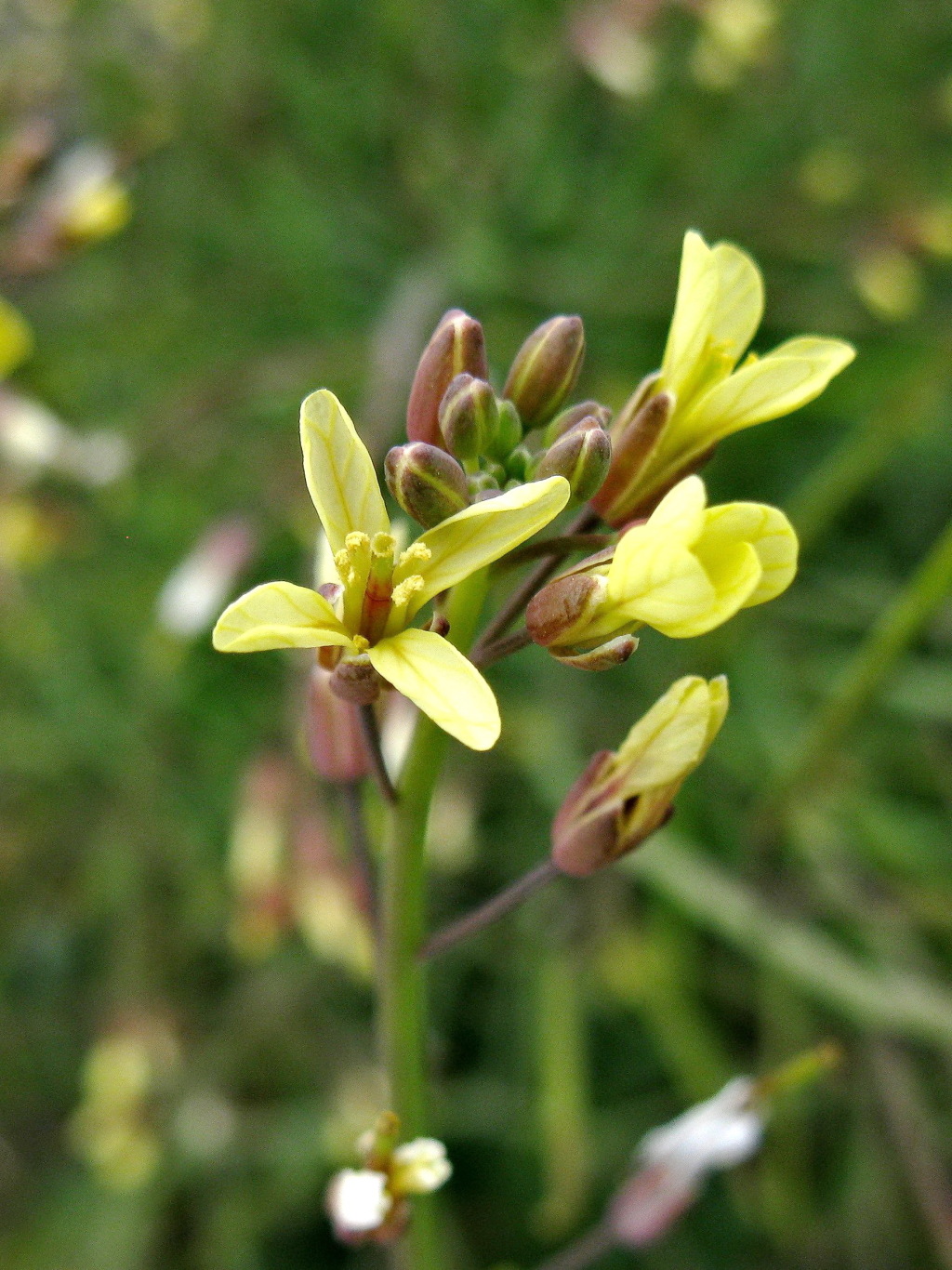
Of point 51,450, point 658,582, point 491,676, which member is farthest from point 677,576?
point 51,450

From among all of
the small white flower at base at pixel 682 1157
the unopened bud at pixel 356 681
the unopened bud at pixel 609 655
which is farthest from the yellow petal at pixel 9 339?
the small white flower at base at pixel 682 1157

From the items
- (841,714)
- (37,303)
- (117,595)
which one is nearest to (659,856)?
(841,714)

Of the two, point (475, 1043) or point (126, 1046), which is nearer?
point (126, 1046)

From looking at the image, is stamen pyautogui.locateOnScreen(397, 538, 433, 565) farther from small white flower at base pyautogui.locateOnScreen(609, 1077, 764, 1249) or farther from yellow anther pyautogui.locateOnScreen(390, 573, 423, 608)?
small white flower at base pyautogui.locateOnScreen(609, 1077, 764, 1249)

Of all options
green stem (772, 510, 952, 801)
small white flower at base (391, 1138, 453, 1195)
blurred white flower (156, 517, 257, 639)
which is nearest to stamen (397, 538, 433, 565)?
small white flower at base (391, 1138, 453, 1195)

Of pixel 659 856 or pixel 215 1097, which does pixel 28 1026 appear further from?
pixel 659 856

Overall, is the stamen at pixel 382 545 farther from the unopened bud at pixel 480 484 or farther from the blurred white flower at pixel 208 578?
the blurred white flower at pixel 208 578

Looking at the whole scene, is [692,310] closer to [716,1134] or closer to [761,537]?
[761,537]
